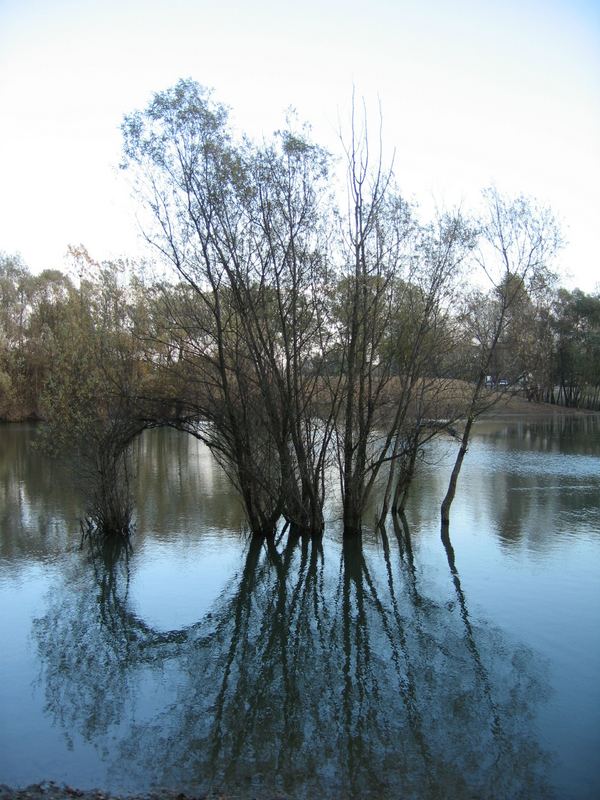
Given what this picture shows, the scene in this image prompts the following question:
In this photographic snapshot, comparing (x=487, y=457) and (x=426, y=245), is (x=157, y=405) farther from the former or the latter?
(x=487, y=457)

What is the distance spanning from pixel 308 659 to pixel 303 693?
1159mm

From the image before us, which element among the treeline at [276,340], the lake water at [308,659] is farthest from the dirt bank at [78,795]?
the treeline at [276,340]

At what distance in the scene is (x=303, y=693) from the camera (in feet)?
26.4

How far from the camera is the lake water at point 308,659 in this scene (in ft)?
20.7

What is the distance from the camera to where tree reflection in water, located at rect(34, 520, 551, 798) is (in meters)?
6.20

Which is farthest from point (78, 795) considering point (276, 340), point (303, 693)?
point (276, 340)

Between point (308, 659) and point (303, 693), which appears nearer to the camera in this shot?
point (303, 693)

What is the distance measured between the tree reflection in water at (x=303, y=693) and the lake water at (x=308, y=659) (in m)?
0.03

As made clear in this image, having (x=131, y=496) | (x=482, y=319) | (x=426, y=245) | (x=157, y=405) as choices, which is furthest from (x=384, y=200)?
(x=131, y=496)

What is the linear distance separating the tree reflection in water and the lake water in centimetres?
3

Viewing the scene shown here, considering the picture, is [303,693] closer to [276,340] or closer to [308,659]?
[308,659]

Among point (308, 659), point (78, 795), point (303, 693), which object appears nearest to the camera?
point (78, 795)

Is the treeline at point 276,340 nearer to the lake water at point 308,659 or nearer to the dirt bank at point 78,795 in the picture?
the lake water at point 308,659

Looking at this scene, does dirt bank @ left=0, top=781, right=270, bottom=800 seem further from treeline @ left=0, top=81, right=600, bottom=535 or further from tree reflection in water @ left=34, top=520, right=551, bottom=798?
treeline @ left=0, top=81, right=600, bottom=535
